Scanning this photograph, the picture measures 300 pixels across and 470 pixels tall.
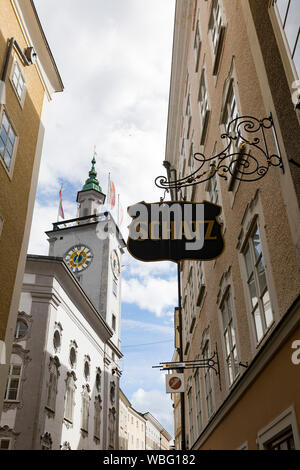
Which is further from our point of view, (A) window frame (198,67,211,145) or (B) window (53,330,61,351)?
(B) window (53,330,61,351)

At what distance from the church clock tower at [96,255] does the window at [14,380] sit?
18.4 meters

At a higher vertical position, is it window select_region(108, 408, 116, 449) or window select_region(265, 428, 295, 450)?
window select_region(108, 408, 116, 449)

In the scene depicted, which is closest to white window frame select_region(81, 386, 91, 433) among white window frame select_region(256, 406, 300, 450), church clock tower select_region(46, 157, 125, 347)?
church clock tower select_region(46, 157, 125, 347)

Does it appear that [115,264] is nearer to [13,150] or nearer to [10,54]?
[13,150]

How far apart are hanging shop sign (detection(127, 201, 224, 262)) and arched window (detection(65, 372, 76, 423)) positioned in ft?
70.6

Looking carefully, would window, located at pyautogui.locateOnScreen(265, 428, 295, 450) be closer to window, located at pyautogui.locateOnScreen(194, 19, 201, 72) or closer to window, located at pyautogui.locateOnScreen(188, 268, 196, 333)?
window, located at pyautogui.locateOnScreen(188, 268, 196, 333)

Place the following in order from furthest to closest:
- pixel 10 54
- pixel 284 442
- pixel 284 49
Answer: pixel 10 54 < pixel 284 49 < pixel 284 442

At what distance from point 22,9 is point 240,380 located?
12766 millimetres

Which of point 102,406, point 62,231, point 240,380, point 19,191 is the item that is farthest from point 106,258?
Answer: point 240,380

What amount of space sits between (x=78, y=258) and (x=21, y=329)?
70.7 feet

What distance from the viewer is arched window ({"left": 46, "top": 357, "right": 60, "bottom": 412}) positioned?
2337cm

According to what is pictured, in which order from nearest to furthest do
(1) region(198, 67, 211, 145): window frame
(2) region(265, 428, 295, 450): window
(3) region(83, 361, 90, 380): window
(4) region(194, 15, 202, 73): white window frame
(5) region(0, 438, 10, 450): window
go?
(2) region(265, 428, 295, 450): window < (1) region(198, 67, 211, 145): window frame < (4) region(194, 15, 202, 73): white window frame < (5) region(0, 438, 10, 450): window < (3) region(83, 361, 90, 380): window

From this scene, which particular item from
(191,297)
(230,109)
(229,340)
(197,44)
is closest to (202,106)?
(197,44)

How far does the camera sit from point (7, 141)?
1270cm
